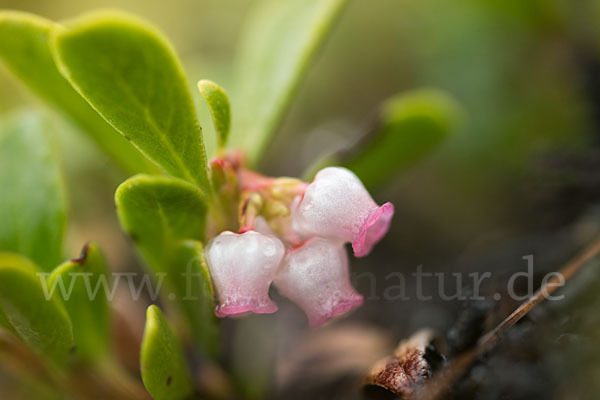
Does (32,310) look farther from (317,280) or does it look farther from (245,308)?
(317,280)

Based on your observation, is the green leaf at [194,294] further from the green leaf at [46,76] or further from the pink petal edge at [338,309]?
the green leaf at [46,76]

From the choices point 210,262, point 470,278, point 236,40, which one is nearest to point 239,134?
point 210,262

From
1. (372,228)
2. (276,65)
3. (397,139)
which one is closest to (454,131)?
(397,139)

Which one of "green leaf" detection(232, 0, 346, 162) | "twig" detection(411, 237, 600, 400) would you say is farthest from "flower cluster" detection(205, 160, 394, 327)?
"green leaf" detection(232, 0, 346, 162)

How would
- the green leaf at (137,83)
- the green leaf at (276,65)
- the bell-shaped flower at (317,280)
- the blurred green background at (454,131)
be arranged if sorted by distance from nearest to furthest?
1. the green leaf at (137,83)
2. the bell-shaped flower at (317,280)
3. the green leaf at (276,65)
4. the blurred green background at (454,131)

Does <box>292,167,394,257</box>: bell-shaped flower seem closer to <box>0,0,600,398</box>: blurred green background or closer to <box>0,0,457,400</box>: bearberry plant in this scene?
<box>0,0,457,400</box>: bearberry plant

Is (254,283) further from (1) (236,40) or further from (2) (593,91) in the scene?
(1) (236,40)

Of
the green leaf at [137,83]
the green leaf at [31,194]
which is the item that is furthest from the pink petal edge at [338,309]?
the green leaf at [31,194]
